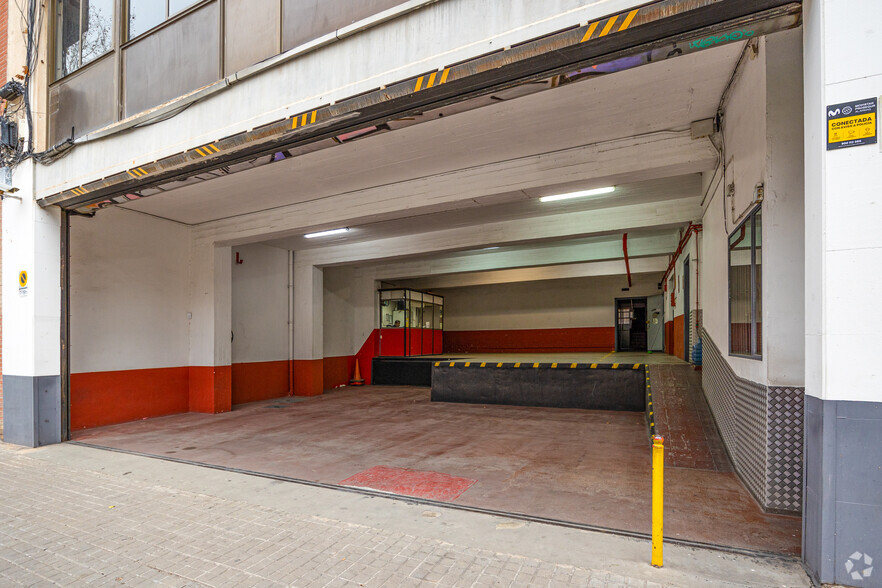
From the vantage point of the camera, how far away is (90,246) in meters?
7.87

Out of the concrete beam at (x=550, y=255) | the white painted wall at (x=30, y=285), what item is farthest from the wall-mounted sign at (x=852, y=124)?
the concrete beam at (x=550, y=255)

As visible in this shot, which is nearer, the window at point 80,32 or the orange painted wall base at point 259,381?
the window at point 80,32

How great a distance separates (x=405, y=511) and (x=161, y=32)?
21.8 feet

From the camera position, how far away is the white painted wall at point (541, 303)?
760 inches

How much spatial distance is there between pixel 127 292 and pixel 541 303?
1606 centimetres

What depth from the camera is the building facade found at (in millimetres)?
2611

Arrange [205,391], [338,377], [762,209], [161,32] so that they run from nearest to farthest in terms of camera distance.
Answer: [762,209]
[161,32]
[205,391]
[338,377]

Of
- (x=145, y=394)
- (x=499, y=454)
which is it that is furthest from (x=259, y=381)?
(x=499, y=454)

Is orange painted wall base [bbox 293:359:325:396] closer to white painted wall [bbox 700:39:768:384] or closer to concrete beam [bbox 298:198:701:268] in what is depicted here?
concrete beam [bbox 298:198:701:268]

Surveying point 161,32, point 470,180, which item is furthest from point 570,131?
point 161,32

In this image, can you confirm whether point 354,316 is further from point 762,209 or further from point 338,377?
point 762,209

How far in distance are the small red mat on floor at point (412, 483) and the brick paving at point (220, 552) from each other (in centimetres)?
90

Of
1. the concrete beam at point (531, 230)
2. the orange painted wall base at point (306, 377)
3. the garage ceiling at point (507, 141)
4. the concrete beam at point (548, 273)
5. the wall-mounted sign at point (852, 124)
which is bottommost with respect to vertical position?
the orange painted wall base at point (306, 377)

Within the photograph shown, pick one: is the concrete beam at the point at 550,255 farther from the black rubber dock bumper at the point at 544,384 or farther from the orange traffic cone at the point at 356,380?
the orange traffic cone at the point at 356,380
